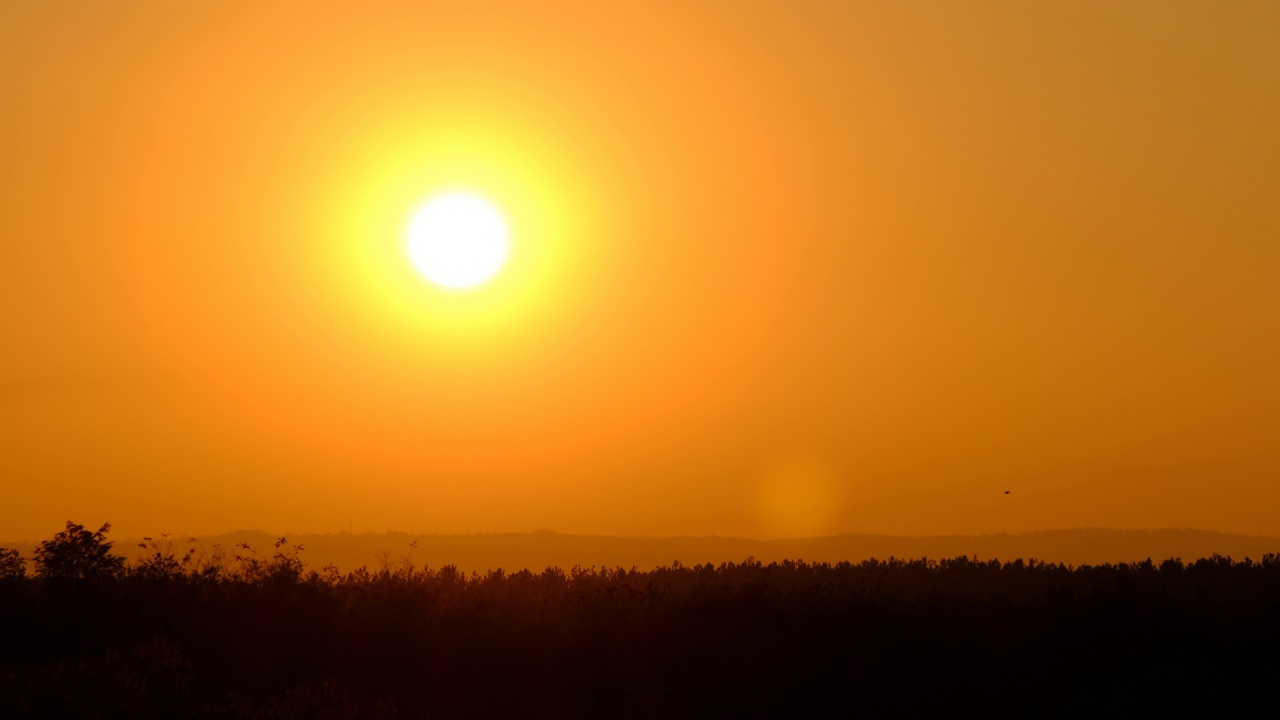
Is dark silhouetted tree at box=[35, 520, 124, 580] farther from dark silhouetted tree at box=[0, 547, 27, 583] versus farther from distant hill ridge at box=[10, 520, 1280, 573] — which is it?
distant hill ridge at box=[10, 520, 1280, 573]

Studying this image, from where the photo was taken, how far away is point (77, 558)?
17.7 meters

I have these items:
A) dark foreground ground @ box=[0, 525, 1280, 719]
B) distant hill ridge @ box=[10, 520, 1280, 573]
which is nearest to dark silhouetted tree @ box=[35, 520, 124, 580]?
dark foreground ground @ box=[0, 525, 1280, 719]

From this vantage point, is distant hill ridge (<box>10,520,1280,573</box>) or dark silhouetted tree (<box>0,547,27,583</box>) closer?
dark silhouetted tree (<box>0,547,27,583</box>)

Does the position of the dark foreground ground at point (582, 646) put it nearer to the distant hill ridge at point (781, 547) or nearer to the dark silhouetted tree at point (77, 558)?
the dark silhouetted tree at point (77, 558)

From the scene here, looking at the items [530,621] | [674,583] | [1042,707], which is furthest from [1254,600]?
[530,621]

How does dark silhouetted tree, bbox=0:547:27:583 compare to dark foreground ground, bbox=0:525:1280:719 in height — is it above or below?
above

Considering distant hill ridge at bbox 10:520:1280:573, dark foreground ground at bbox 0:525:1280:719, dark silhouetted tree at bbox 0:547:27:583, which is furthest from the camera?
distant hill ridge at bbox 10:520:1280:573

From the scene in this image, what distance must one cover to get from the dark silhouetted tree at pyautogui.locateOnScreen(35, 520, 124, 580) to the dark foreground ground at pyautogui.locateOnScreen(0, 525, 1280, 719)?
31 millimetres

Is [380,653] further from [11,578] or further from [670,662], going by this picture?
[11,578]

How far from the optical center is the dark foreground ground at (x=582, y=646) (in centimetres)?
1527

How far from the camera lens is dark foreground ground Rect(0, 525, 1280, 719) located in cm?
1527

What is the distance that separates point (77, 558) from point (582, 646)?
732 cm

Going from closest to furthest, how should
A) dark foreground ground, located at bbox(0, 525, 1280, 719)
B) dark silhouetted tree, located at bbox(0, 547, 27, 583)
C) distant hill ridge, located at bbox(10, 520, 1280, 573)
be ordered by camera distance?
dark foreground ground, located at bbox(0, 525, 1280, 719) → dark silhouetted tree, located at bbox(0, 547, 27, 583) → distant hill ridge, located at bbox(10, 520, 1280, 573)

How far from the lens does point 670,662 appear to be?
1644 cm
